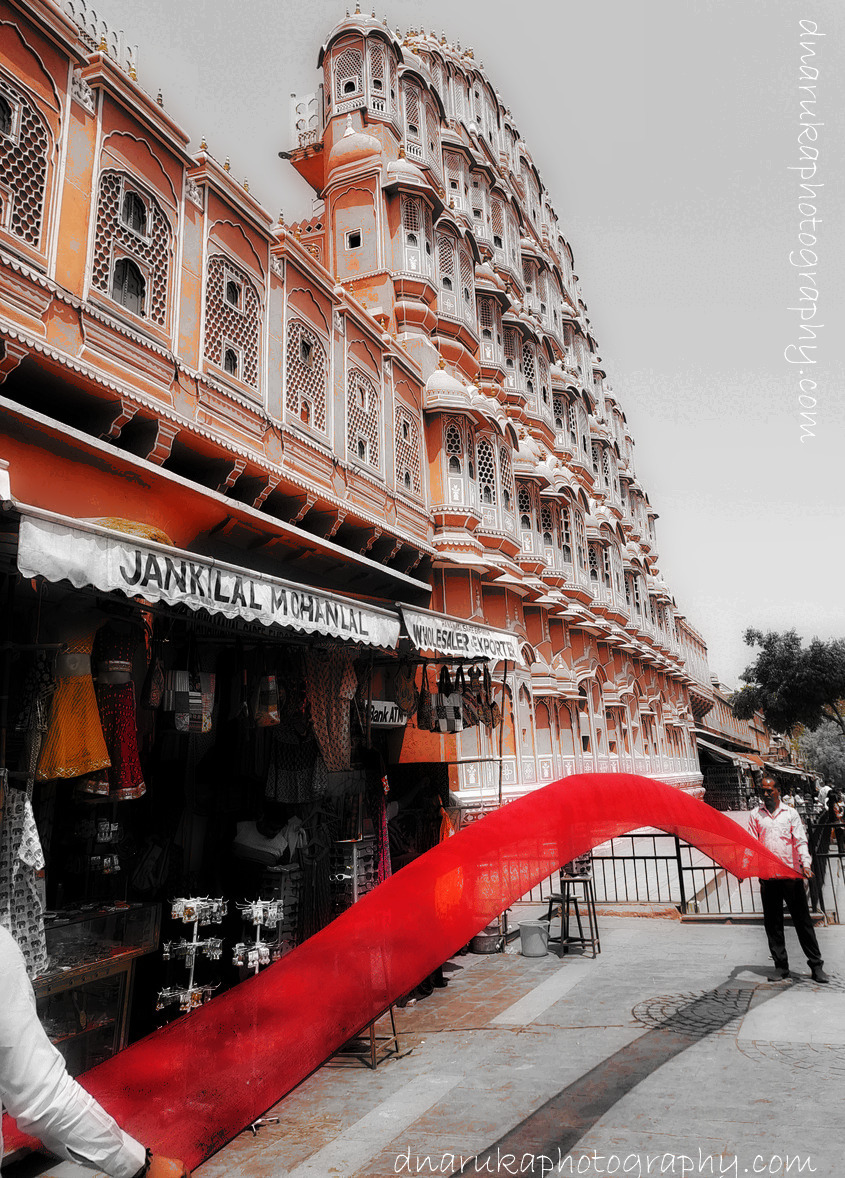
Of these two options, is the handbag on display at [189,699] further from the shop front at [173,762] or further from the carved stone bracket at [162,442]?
the carved stone bracket at [162,442]

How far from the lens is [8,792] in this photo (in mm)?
4699

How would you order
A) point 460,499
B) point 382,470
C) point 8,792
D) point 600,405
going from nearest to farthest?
point 8,792 < point 382,470 < point 460,499 < point 600,405

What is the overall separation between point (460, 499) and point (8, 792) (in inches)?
442

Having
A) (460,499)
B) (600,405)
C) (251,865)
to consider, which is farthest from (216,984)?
(600,405)

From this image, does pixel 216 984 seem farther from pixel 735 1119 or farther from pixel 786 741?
pixel 786 741

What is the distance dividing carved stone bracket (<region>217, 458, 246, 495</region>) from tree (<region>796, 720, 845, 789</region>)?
186ft

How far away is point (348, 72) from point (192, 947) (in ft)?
70.3

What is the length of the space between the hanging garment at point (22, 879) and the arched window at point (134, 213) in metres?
6.60

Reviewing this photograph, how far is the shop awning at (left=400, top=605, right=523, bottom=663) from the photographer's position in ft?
24.7

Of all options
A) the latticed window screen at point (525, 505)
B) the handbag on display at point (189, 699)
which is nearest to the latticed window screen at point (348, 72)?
the latticed window screen at point (525, 505)

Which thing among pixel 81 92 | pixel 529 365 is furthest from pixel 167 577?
pixel 529 365

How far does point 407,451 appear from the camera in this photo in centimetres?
1428

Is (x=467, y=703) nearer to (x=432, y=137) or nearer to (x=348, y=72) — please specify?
(x=348, y=72)

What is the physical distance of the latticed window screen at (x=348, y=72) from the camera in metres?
19.6
